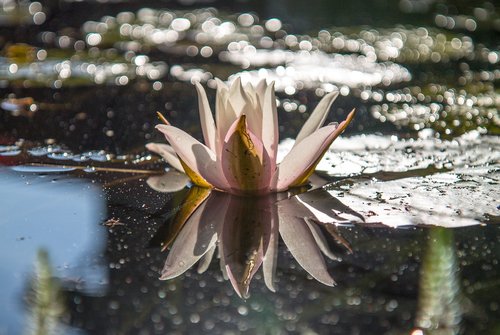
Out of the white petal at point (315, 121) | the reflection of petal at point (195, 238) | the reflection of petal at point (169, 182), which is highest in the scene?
the white petal at point (315, 121)

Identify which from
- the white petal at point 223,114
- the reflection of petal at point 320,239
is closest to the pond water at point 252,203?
the reflection of petal at point 320,239

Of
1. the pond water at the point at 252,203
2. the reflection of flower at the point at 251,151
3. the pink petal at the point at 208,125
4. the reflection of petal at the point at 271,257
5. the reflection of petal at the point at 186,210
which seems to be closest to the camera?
the pond water at the point at 252,203

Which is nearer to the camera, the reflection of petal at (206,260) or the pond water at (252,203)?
the pond water at (252,203)

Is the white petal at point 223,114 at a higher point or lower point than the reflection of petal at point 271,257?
higher

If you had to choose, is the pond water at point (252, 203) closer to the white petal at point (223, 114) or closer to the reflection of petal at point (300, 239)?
the reflection of petal at point (300, 239)

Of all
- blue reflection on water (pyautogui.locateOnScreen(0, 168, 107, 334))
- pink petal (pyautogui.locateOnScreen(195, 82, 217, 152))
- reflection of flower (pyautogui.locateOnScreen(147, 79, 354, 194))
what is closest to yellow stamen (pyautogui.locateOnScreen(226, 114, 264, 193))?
reflection of flower (pyautogui.locateOnScreen(147, 79, 354, 194))

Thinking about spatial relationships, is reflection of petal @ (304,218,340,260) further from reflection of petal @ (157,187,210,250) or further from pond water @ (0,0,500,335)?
reflection of petal @ (157,187,210,250)

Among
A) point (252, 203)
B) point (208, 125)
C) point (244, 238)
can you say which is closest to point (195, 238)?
point (244, 238)

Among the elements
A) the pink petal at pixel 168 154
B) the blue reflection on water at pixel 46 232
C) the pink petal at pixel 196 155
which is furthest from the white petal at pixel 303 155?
the blue reflection on water at pixel 46 232

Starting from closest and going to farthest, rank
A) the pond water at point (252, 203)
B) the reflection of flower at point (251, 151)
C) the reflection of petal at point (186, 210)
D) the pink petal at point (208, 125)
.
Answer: the pond water at point (252, 203)
the reflection of petal at point (186, 210)
the reflection of flower at point (251, 151)
the pink petal at point (208, 125)

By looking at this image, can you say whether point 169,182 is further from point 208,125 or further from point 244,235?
point 244,235
